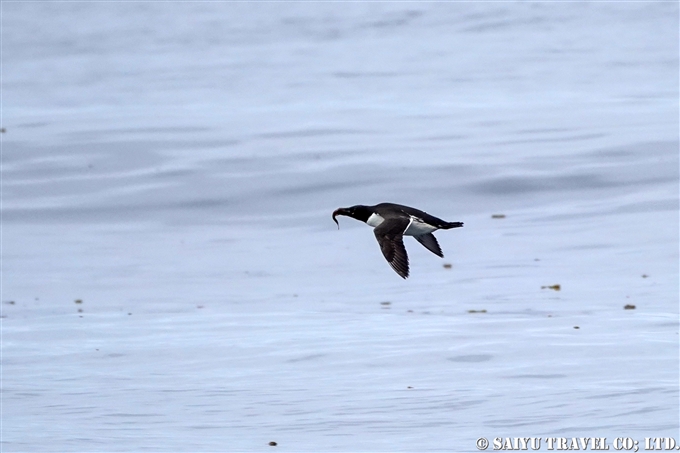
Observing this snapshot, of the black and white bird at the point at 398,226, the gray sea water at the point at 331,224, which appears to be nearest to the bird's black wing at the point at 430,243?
the black and white bird at the point at 398,226

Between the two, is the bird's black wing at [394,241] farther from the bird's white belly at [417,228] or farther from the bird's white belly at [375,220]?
the bird's white belly at [375,220]

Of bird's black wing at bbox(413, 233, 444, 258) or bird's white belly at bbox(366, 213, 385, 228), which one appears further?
bird's white belly at bbox(366, 213, 385, 228)

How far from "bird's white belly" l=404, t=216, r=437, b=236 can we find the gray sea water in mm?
1824

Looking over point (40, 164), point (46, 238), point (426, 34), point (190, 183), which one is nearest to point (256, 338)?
point (46, 238)

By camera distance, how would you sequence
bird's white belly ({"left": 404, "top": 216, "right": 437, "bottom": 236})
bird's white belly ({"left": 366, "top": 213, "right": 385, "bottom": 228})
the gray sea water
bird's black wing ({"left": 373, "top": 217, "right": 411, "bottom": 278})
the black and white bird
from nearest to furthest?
bird's black wing ({"left": 373, "top": 217, "right": 411, "bottom": 278}) → the black and white bird → bird's white belly ({"left": 404, "top": 216, "right": 437, "bottom": 236}) → bird's white belly ({"left": 366, "top": 213, "right": 385, "bottom": 228}) → the gray sea water

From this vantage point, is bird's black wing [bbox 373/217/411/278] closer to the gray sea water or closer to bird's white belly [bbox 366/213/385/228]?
bird's white belly [bbox 366/213/385/228]

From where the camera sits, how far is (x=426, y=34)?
163 ft

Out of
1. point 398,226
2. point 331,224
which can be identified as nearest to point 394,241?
point 398,226

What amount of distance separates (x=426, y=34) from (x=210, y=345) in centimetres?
3372

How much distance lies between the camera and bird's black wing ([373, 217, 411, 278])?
33.6 feet

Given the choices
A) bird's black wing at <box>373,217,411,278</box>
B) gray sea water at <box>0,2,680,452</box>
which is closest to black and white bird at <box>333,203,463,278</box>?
bird's black wing at <box>373,217,411,278</box>

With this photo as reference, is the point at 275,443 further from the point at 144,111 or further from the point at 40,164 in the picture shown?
the point at 144,111

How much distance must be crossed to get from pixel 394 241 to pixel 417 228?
934 millimetres

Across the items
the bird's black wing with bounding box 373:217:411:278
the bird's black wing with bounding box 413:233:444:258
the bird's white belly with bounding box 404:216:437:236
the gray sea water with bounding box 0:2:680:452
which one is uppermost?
the bird's black wing with bounding box 373:217:411:278
